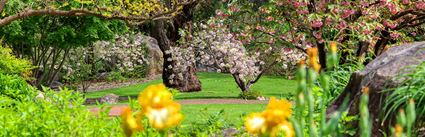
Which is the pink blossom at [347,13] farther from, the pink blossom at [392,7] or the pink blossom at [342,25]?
the pink blossom at [392,7]

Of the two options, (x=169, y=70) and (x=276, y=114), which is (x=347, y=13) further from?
(x=169, y=70)

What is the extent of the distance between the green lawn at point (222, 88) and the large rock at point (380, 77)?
1475 centimetres

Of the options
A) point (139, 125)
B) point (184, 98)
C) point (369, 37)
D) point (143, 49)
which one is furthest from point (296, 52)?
point (139, 125)

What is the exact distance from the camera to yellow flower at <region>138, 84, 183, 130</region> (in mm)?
1849

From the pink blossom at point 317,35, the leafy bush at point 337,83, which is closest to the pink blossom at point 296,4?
the pink blossom at point 317,35

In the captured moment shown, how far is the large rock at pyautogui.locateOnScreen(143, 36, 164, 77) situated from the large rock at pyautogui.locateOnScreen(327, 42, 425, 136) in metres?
27.0

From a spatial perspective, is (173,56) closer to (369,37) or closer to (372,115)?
(369,37)

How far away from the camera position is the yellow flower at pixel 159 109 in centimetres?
185

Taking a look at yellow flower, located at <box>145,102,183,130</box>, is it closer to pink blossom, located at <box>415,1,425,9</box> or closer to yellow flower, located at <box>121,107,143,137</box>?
yellow flower, located at <box>121,107,143,137</box>

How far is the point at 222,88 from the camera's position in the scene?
26391 mm

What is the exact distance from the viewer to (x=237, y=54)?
20562mm

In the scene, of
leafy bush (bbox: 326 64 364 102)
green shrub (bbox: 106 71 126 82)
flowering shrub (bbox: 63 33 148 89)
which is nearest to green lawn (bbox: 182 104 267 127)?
leafy bush (bbox: 326 64 364 102)

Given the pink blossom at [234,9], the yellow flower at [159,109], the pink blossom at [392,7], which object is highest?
the pink blossom at [234,9]

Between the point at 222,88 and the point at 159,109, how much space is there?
80.5ft
